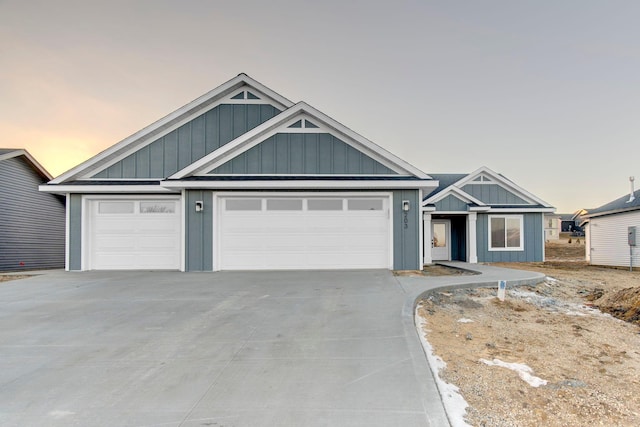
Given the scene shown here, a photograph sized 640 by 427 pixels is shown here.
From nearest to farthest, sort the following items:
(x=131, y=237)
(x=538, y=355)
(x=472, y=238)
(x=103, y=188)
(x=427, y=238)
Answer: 1. (x=538, y=355)
2. (x=103, y=188)
3. (x=131, y=237)
4. (x=472, y=238)
5. (x=427, y=238)

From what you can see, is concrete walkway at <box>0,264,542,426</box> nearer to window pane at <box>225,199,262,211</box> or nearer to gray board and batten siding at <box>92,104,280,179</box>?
window pane at <box>225,199,262,211</box>

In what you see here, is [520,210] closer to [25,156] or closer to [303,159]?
[303,159]

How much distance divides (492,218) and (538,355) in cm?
1275

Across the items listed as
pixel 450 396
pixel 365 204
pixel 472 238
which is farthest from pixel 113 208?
pixel 472 238

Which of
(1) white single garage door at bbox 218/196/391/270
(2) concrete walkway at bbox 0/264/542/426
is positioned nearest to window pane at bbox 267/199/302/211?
(1) white single garage door at bbox 218/196/391/270

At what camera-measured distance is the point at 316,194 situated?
32.1 feet

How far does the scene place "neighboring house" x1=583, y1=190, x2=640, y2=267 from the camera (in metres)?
14.5

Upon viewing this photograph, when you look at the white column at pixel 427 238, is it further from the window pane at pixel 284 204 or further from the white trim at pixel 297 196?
the window pane at pixel 284 204

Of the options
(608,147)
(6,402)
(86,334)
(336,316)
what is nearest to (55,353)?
(86,334)

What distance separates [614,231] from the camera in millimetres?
15820

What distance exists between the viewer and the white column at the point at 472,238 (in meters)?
14.7

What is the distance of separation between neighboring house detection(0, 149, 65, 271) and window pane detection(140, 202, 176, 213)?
7317mm

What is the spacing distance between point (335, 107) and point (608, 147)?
14482mm

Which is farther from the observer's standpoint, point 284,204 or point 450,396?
point 284,204
